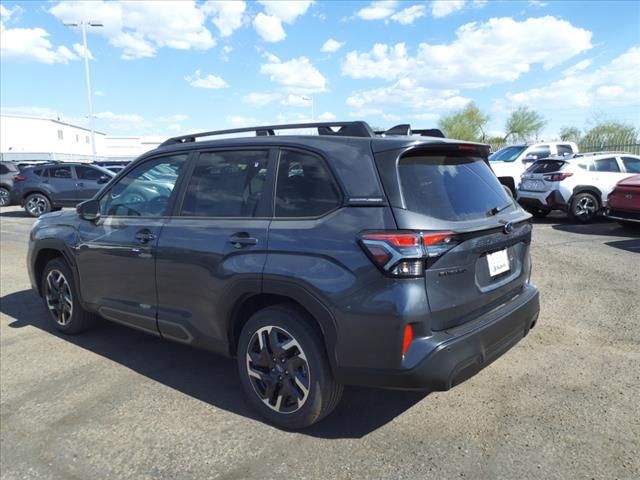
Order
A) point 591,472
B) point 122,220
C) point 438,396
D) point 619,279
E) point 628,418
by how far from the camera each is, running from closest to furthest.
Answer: point 591,472 < point 628,418 < point 438,396 < point 122,220 < point 619,279

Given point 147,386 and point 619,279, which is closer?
point 147,386

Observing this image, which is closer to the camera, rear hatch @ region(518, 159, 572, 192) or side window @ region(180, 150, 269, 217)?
side window @ region(180, 150, 269, 217)

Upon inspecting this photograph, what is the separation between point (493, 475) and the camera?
2561 mm

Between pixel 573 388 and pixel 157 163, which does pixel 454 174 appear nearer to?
pixel 573 388

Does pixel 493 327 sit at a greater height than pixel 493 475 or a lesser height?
greater

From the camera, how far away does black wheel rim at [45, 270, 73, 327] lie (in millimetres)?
4745

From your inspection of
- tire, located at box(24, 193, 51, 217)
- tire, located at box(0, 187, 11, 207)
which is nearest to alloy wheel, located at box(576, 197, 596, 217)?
tire, located at box(24, 193, 51, 217)

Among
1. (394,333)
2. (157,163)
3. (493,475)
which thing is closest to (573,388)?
(493,475)

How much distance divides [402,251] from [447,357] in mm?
613

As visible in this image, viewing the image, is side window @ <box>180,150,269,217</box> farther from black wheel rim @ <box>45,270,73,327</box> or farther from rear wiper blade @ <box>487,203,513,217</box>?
black wheel rim @ <box>45,270,73,327</box>

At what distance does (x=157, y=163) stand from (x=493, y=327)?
2780 millimetres

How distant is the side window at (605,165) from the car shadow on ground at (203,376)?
10.1 metres

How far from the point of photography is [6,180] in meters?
18.6

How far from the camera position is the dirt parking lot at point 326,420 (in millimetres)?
2709
